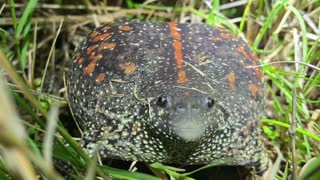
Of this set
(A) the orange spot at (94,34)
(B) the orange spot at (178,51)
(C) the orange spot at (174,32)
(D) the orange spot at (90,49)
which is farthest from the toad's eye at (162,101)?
(A) the orange spot at (94,34)

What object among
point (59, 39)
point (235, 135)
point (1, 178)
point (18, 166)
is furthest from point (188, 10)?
point (18, 166)

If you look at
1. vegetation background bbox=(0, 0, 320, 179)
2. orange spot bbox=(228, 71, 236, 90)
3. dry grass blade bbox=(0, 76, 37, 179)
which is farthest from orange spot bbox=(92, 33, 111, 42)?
dry grass blade bbox=(0, 76, 37, 179)

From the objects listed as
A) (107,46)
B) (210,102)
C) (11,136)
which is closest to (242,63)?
(210,102)

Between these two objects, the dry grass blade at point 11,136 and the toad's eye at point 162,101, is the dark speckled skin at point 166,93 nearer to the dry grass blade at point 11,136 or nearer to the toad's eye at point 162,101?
the toad's eye at point 162,101

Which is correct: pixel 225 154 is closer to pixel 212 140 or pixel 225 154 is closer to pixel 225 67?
pixel 212 140

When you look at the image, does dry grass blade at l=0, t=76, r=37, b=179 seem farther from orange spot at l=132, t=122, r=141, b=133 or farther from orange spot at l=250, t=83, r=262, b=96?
orange spot at l=250, t=83, r=262, b=96

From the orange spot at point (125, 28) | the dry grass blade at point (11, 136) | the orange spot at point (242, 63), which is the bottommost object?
the orange spot at point (242, 63)

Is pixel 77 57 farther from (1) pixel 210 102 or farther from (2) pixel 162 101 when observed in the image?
(1) pixel 210 102
